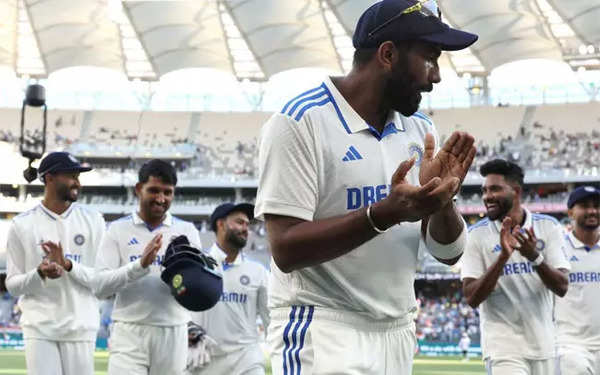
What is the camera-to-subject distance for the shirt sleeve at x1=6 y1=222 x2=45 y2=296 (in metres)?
7.08

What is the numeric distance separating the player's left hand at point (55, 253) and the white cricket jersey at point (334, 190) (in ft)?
13.0

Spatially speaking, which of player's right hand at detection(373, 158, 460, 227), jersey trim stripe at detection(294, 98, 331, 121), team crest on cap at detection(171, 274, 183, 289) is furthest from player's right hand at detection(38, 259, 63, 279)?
player's right hand at detection(373, 158, 460, 227)

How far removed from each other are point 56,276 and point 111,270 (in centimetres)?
48

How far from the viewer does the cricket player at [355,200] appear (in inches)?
122

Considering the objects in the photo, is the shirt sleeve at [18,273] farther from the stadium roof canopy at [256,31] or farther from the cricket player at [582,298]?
the stadium roof canopy at [256,31]

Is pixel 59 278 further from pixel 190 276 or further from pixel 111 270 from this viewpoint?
pixel 190 276

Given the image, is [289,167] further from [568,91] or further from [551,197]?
[568,91]

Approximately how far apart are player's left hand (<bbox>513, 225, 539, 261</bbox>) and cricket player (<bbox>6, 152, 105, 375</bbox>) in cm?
333

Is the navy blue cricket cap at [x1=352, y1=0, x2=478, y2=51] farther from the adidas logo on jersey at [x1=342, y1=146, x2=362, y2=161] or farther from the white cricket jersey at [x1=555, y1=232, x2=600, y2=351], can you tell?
the white cricket jersey at [x1=555, y1=232, x2=600, y2=351]

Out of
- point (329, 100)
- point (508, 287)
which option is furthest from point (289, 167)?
point (508, 287)

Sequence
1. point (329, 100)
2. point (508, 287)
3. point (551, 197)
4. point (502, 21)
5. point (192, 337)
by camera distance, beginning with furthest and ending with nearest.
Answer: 1. point (551, 197)
2. point (502, 21)
3. point (192, 337)
4. point (508, 287)
5. point (329, 100)

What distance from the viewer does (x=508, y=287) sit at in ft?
22.1

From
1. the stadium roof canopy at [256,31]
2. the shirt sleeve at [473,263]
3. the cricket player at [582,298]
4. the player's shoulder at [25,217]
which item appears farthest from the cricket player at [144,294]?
the stadium roof canopy at [256,31]

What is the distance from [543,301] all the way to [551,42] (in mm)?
40876
